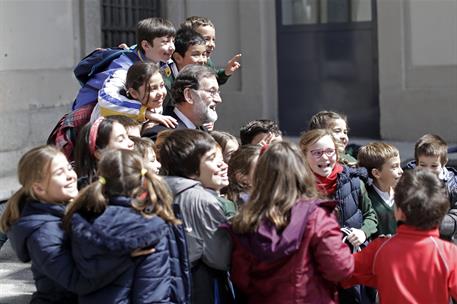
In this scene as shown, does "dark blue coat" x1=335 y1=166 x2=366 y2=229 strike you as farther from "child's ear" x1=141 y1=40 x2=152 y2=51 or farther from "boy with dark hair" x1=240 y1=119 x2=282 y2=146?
"child's ear" x1=141 y1=40 x2=152 y2=51

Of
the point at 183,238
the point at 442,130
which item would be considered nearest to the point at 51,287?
the point at 183,238

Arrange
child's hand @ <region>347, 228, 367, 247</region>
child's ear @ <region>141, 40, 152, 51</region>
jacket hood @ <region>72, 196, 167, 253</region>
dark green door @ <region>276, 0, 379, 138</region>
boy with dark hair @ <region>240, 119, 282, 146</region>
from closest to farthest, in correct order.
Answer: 1. jacket hood @ <region>72, 196, 167, 253</region>
2. child's hand @ <region>347, 228, 367, 247</region>
3. boy with dark hair @ <region>240, 119, 282, 146</region>
4. child's ear @ <region>141, 40, 152, 51</region>
5. dark green door @ <region>276, 0, 379, 138</region>

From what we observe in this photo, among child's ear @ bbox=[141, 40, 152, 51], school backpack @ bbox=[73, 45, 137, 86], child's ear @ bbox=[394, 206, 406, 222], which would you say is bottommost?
child's ear @ bbox=[394, 206, 406, 222]

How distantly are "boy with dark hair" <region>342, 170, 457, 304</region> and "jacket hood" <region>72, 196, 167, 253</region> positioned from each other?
40.8 inches

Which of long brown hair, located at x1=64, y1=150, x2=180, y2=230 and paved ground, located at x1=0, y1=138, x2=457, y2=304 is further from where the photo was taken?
paved ground, located at x1=0, y1=138, x2=457, y2=304

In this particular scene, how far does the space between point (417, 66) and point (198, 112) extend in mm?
5834

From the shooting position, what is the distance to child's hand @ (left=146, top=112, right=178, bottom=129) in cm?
529

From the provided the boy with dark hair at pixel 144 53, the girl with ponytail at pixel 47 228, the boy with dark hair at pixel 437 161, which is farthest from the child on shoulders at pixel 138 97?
the boy with dark hair at pixel 437 161

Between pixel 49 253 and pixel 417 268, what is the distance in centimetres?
156

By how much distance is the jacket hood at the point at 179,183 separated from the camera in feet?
14.4

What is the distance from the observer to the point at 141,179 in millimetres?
4121

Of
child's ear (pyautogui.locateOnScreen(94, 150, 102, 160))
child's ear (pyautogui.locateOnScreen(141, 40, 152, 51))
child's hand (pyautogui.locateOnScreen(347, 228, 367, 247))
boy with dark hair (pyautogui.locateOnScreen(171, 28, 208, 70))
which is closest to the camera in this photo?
child's ear (pyautogui.locateOnScreen(94, 150, 102, 160))

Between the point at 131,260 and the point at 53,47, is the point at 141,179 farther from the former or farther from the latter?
the point at 53,47

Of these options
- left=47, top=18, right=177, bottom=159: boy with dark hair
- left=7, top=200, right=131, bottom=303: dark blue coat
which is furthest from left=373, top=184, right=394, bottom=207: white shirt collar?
left=7, top=200, right=131, bottom=303: dark blue coat
